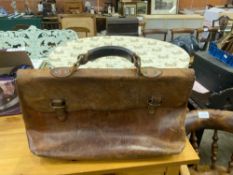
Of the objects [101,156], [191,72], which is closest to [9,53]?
[101,156]

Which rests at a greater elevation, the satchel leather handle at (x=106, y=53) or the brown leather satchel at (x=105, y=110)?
the satchel leather handle at (x=106, y=53)

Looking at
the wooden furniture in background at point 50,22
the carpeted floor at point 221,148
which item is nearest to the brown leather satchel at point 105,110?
the carpeted floor at point 221,148

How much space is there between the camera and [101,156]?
60cm

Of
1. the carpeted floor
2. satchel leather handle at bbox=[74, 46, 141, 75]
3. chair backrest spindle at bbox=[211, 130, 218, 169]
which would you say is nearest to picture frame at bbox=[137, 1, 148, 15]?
the carpeted floor

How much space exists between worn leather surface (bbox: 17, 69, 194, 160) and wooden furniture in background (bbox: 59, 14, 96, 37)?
260 cm

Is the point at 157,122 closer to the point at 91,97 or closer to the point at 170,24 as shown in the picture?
the point at 91,97

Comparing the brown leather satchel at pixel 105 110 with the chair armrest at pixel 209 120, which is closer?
the brown leather satchel at pixel 105 110

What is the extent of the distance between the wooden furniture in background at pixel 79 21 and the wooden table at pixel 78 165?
8.47 feet

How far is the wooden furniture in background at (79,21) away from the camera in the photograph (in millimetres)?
3121

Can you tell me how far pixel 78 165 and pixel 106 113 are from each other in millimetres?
140

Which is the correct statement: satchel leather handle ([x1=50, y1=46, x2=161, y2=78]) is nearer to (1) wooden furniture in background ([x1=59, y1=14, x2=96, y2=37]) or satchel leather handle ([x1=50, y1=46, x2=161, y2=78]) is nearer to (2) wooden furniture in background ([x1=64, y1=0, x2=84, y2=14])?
(1) wooden furniture in background ([x1=59, y1=14, x2=96, y2=37])

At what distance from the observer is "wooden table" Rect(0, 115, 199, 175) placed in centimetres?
59

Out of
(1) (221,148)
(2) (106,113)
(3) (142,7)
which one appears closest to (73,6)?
(3) (142,7)

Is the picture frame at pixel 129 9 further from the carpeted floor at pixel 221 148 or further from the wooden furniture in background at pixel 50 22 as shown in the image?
the carpeted floor at pixel 221 148
